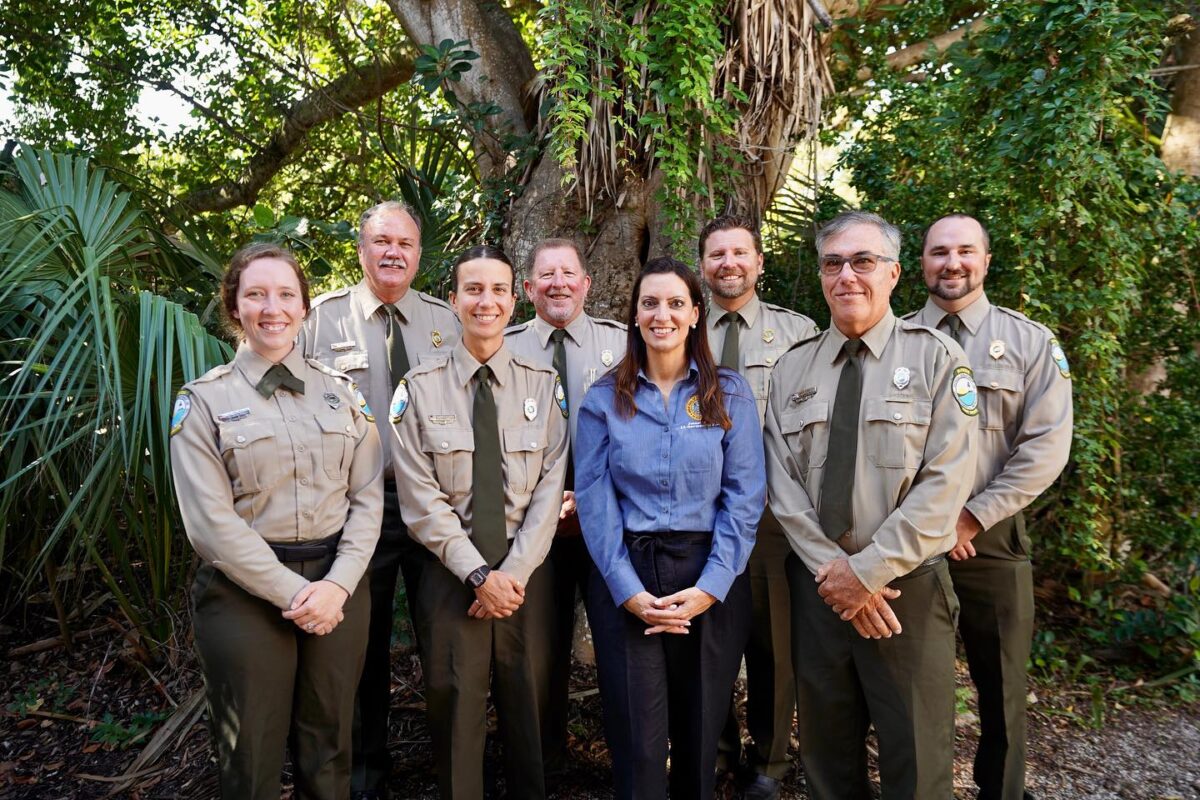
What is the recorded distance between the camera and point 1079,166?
12.1 feet

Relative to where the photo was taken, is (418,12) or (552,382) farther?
(418,12)

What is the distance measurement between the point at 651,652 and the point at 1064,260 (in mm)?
2701

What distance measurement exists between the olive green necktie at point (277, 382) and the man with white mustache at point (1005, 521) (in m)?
2.13

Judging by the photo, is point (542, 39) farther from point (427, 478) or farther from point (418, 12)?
point (427, 478)

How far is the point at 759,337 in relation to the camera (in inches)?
136

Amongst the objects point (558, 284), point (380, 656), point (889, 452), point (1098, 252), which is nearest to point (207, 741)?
point (380, 656)

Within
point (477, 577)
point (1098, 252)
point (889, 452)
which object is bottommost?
point (477, 577)

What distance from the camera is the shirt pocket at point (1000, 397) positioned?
2.98 m

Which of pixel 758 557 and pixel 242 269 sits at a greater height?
pixel 242 269

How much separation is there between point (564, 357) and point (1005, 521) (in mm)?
1682

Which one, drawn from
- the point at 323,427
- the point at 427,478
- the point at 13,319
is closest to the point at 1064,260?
the point at 427,478

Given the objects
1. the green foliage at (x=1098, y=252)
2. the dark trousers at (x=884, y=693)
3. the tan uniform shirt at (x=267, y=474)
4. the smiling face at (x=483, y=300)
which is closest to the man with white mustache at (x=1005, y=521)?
the dark trousers at (x=884, y=693)

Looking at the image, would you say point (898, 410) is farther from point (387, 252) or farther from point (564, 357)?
point (387, 252)

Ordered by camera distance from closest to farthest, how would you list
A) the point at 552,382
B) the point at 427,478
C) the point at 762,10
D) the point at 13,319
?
the point at 427,478
the point at 552,382
the point at 13,319
the point at 762,10
